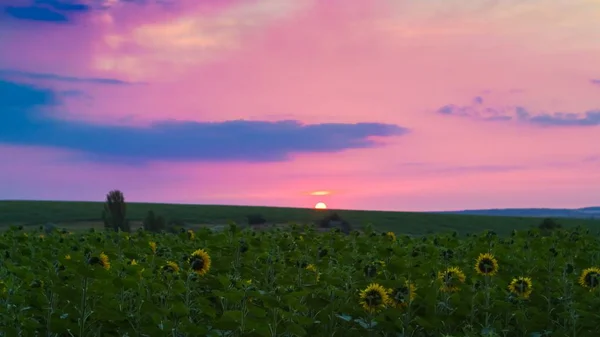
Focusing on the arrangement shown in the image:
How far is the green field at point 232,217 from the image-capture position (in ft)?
296

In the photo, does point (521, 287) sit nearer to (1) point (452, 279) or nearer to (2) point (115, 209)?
(1) point (452, 279)

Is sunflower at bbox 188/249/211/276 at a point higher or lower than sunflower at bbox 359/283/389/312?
higher

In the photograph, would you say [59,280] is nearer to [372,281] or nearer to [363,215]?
[372,281]

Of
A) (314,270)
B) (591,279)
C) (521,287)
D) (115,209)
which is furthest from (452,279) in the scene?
(115,209)

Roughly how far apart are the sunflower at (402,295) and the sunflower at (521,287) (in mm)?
1868

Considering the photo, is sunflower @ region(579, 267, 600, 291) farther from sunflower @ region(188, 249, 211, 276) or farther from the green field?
the green field

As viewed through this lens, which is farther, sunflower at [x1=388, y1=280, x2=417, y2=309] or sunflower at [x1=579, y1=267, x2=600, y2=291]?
sunflower at [x1=579, y1=267, x2=600, y2=291]

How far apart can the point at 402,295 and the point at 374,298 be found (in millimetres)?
383

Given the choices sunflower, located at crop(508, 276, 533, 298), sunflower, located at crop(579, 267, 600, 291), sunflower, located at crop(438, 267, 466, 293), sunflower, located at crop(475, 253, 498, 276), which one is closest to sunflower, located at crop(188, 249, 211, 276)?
sunflower, located at crop(438, 267, 466, 293)

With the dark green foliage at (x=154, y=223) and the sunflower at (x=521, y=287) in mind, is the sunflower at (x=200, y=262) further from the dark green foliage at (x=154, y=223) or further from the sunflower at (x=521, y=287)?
the dark green foliage at (x=154, y=223)

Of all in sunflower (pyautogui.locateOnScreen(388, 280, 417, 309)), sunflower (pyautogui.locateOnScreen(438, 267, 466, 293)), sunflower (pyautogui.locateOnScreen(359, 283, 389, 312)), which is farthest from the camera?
sunflower (pyautogui.locateOnScreen(438, 267, 466, 293))

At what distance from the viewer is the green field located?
9012cm

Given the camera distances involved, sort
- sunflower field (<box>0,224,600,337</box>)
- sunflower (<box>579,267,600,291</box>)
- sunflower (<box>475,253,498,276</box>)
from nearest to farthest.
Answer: sunflower field (<box>0,224,600,337</box>), sunflower (<box>475,253,498,276</box>), sunflower (<box>579,267,600,291</box>)

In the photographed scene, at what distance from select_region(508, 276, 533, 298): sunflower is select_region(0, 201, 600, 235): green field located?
74536 mm
